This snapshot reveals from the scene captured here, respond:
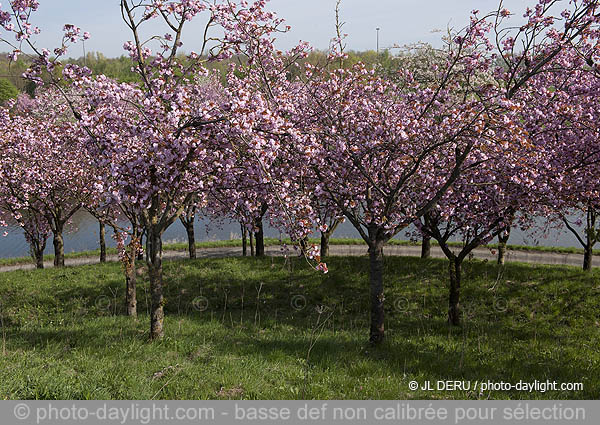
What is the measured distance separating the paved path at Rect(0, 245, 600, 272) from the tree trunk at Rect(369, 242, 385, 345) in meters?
13.9

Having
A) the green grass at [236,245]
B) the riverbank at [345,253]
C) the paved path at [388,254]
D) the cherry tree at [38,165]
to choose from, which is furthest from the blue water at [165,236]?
the cherry tree at [38,165]

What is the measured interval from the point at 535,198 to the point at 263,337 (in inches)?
307

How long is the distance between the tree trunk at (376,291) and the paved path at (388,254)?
13.9m

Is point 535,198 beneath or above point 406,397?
above

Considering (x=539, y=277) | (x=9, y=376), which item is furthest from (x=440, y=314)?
(x=9, y=376)

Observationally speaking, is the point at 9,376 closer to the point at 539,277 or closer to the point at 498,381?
the point at 498,381

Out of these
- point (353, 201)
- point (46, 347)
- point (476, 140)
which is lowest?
point (46, 347)

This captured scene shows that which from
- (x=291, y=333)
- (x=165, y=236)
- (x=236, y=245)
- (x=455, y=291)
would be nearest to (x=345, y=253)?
(x=236, y=245)

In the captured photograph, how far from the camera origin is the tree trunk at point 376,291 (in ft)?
34.1

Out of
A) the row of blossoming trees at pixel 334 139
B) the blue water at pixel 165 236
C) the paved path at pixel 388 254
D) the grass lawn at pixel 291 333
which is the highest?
the row of blossoming trees at pixel 334 139

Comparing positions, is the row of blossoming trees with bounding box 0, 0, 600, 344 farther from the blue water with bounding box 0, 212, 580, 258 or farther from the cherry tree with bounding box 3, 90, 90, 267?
the blue water with bounding box 0, 212, 580, 258

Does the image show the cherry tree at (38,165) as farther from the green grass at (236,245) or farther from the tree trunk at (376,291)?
the tree trunk at (376,291)
